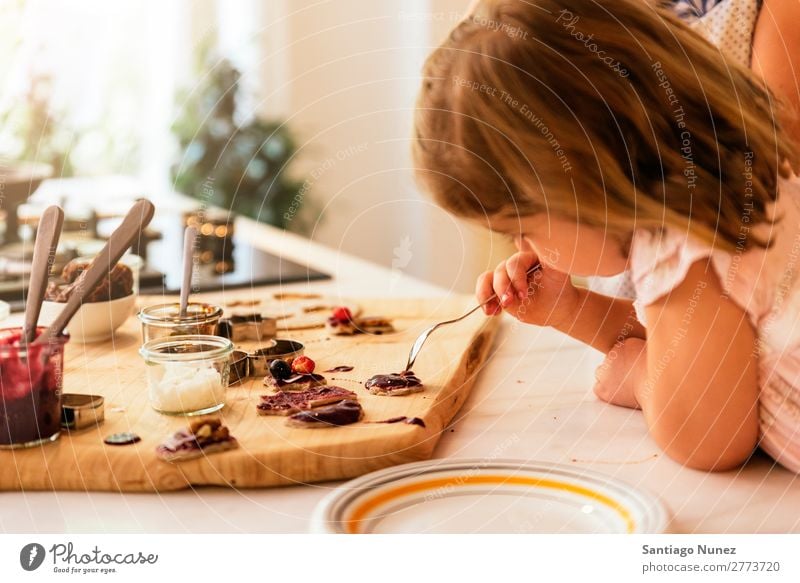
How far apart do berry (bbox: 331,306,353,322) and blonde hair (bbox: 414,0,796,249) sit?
23 centimetres

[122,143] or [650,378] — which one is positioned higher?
[122,143]

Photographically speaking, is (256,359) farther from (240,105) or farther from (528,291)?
(240,105)

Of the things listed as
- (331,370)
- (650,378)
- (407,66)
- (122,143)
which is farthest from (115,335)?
(122,143)

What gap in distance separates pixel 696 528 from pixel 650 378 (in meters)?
0.12

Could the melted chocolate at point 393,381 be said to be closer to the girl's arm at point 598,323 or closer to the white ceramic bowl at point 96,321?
the girl's arm at point 598,323

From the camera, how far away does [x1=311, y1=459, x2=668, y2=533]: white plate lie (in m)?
0.53

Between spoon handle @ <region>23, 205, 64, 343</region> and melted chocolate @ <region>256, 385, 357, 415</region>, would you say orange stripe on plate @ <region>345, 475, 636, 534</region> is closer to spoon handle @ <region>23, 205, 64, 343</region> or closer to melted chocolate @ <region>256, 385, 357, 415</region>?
melted chocolate @ <region>256, 385, 357, 415</region>

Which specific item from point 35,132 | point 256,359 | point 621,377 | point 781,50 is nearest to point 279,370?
point 256,359

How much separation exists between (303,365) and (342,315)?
0.16 m

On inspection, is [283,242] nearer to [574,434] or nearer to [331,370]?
[331,370]

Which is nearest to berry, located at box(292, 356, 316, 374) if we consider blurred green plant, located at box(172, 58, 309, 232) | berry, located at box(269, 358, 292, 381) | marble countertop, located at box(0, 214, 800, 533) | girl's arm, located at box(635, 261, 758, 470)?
berry, located at box(269, 358, 292, 381)

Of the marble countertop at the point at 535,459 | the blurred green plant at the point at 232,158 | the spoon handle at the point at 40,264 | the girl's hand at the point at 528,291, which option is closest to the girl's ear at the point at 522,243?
the girl's hand at the point at 528,291

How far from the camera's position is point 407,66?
72cm
